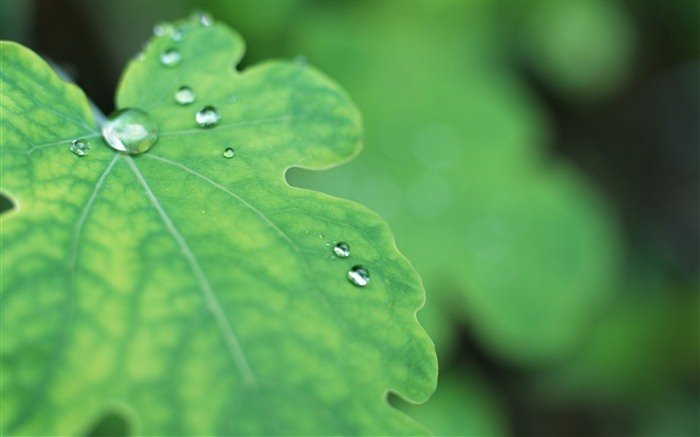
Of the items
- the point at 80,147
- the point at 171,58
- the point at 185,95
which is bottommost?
the point at 80,147

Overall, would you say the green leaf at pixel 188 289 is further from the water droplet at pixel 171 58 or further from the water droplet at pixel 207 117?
the water droplet at pixel 171 58

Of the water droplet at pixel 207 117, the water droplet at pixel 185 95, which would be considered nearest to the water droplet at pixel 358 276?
the water droplet at pixel 207 117

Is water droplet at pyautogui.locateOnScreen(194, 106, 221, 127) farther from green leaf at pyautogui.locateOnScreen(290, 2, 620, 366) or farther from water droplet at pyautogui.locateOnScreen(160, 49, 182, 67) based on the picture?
green leaf at pyautogui.locateOnScreen(290, 2, 620, 366)

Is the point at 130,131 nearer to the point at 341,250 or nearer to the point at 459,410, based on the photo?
the point at 341,250

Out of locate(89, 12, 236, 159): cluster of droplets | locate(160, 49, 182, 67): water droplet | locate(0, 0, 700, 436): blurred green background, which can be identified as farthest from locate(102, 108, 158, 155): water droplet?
locate(0, 0, 700, 436): blurred green background

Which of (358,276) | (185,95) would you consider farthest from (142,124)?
(358,276)

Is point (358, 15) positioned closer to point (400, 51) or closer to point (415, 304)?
point (400, 51)

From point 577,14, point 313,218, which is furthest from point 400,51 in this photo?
point 313,218

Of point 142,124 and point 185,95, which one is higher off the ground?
point 185,95
